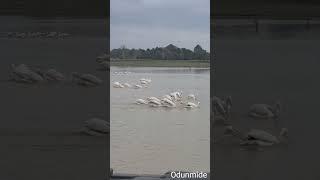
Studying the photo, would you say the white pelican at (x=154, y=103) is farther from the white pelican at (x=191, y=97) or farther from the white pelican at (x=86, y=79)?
the white pelican at (x=86, y=79)

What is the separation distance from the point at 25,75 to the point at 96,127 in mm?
407

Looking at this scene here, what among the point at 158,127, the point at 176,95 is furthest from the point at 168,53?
the point at 158,127

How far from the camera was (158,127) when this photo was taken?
92.0 inches

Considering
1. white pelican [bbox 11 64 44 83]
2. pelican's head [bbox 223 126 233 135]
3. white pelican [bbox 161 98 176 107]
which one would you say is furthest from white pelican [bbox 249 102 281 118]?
white pelican [bbox 11 64 44 83]

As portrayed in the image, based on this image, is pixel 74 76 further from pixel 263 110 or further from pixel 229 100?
pixel 263 110

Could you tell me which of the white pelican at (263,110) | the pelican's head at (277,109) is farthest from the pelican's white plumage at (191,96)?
the pelican's head at (277,109)

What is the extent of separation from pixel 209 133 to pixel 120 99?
428 mm

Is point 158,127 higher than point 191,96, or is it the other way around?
point 191,96

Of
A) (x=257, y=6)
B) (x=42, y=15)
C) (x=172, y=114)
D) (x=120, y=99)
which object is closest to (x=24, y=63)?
(x=42, y=15)

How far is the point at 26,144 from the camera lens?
7.89 ft

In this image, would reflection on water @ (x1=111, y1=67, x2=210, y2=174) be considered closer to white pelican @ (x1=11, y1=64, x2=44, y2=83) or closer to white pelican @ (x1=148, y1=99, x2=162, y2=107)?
white pelican @ (x1=148, y1=99, x2=162, y2=107)

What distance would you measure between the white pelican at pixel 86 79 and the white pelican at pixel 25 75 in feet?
0.51

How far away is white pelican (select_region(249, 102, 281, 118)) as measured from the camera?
2.34 metres

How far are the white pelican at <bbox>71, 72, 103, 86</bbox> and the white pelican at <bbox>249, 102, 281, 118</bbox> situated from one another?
0.71 m
